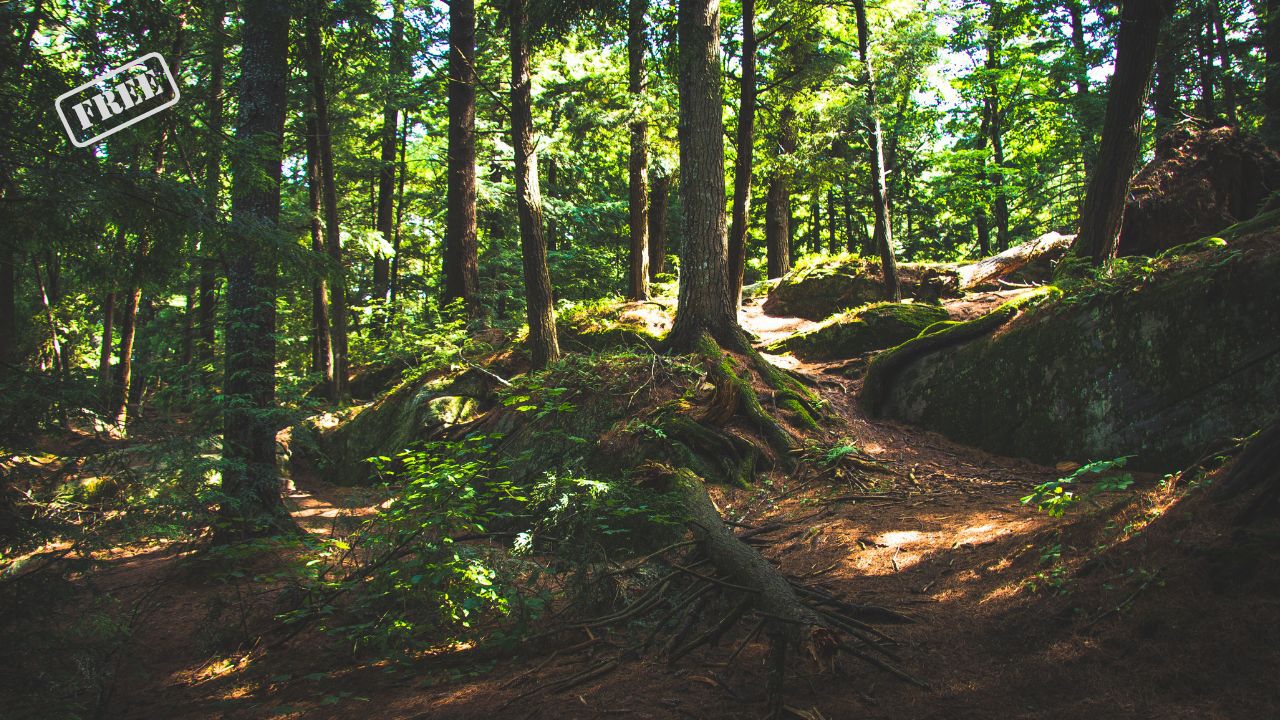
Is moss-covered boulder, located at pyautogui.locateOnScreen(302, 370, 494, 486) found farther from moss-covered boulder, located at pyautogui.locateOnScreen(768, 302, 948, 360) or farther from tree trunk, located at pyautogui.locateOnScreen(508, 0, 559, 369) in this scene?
moss-covered boulder, located at pyautogui.locateOnScreen(768, 302, 948, 360)

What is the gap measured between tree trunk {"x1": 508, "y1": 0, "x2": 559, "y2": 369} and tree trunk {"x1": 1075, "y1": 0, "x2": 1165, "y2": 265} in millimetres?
7701

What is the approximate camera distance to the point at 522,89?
9633mm

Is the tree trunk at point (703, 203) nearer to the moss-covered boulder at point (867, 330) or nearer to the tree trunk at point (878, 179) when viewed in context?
the moss-covered boulder at point (867, 330)

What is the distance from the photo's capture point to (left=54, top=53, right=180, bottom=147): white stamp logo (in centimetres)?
365

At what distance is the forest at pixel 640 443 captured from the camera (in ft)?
9.00

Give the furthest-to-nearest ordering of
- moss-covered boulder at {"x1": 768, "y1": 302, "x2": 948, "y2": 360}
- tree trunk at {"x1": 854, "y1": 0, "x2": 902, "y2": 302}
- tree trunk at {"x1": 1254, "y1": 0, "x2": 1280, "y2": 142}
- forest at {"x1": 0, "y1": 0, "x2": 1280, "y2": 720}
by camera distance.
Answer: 1. tree trunk at {"x1": 854, "y1": 0, "x2": 902, "y2": 302}
2. tree trunk at {"x1": 1254, "y1": 0, "x2": 1280, "y2": 142}
3. moss-covered boulder at {"x1": 768, "y1": 302, "x2": 948, "y2": 360}
4. forest at {"x1": 0, "y1": 0, "x2": 1280, "y2": 720}

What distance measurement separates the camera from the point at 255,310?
626 cm

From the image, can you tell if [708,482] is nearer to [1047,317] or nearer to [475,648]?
[475,648]

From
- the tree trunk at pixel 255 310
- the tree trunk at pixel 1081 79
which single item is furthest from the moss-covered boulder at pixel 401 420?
the tree trunk at pixel 1081 79

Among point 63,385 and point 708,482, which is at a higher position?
point 63,385

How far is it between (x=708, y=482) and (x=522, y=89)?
7.17 metres

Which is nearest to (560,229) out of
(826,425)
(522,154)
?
(522,154)

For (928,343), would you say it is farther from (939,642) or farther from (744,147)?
(939,642)

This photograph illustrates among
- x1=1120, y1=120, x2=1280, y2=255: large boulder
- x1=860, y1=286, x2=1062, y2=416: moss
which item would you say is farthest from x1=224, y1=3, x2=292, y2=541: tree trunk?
x1=1120, y1=120, x2=1280, y2=255: large boulder
